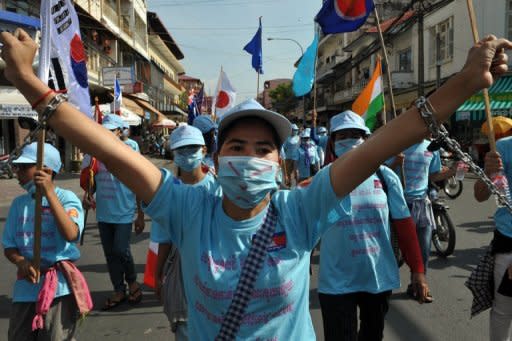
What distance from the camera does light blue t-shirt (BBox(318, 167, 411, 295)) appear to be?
113 inches

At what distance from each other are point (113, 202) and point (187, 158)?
1.45 meters

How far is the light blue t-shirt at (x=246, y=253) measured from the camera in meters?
1.54

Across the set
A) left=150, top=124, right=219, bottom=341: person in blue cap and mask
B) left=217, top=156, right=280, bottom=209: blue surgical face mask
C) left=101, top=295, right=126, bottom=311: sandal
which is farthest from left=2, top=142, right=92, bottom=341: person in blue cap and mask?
left=101, top=295, right=126, bottom=311: sandal

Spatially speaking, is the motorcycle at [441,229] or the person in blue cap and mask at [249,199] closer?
the person in blue cap and mask at [249,199]

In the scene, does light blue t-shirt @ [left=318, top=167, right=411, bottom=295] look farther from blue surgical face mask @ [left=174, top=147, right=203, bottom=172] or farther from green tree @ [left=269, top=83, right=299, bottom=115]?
green tree @ [left=269, top=83, right=299, bottom=115]

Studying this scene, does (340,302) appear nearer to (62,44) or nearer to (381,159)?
(381,159)

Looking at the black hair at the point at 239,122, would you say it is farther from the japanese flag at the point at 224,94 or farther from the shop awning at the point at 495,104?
the shop awning at the point at 495,104

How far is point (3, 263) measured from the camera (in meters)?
6.28

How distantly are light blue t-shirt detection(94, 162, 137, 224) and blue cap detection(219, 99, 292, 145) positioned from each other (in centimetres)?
340

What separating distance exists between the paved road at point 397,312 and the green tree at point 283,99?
62883 millimetres

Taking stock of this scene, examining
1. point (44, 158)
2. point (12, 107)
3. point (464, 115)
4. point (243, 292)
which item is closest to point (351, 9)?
point (44, 158)

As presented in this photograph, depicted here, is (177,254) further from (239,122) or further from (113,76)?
(113,76)

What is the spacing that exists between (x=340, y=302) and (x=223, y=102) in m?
6.30

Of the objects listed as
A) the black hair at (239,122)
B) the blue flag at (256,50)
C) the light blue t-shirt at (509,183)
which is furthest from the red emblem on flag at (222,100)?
the black hair at (239,122)
